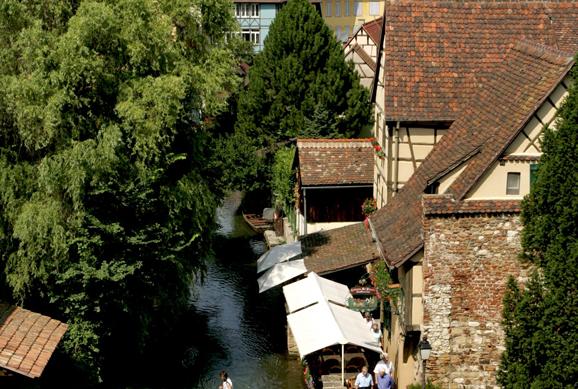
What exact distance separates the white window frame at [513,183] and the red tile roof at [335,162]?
11.5m

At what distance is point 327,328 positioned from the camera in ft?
75.7

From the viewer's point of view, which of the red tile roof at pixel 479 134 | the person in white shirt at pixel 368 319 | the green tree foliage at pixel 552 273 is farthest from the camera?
the person in white shirt at pixel 368 319

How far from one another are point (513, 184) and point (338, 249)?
984 centimetres

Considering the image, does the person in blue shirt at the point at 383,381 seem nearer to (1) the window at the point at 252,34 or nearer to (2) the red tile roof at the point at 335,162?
(2) the red tile roof at the point at 335,162

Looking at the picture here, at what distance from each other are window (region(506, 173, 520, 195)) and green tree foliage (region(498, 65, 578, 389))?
415 centimetres

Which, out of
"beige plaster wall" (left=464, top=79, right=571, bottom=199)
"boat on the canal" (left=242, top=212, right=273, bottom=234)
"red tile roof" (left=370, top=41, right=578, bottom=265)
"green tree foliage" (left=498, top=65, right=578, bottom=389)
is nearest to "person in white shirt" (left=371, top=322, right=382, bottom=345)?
"red tile roof" (left=370, top=41, right=578, bottom=265)

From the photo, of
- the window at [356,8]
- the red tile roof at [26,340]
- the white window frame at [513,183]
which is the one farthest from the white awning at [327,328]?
the window at [356,8]

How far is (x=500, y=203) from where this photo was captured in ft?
62.4

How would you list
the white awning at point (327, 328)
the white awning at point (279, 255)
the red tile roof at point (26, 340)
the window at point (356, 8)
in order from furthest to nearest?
1. the window at point (356, 8)
2. the white awning at point (279, 255)
3. the white awning at point (327, 328)
4. the red tile roof at point (26, 340)

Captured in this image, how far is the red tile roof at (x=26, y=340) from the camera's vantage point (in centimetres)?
1742

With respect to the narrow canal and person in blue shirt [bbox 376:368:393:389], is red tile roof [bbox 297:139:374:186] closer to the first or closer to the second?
the narrow canal

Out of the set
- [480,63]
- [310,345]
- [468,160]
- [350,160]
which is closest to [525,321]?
[468,160]

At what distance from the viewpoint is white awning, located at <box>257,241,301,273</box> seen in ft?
97.3

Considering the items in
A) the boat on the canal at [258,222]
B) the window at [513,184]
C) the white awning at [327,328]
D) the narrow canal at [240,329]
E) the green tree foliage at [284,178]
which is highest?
the window at [513,184]
